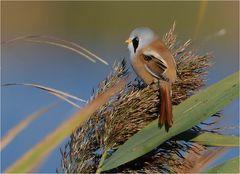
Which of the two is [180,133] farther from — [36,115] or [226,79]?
[36,115]

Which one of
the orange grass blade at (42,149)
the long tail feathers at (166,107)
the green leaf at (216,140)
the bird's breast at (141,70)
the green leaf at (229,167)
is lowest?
the orange grass blade at (42,149)

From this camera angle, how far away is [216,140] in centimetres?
212

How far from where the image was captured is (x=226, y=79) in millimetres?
2121

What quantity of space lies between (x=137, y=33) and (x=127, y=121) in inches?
34.2

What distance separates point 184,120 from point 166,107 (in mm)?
171

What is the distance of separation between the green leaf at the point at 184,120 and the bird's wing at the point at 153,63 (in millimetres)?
Result: 751

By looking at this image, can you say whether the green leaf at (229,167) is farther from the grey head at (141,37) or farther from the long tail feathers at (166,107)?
the grey head at (141,37)

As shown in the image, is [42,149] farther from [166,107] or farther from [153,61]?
[153,61]

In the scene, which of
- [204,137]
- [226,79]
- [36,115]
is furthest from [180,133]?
[36,115]

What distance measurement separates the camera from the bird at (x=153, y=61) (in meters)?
2.39

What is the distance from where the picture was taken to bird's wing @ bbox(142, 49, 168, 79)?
2.91m

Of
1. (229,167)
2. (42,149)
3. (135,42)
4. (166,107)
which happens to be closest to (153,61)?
(135,42)

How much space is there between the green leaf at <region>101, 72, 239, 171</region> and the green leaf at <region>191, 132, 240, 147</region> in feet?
0.35

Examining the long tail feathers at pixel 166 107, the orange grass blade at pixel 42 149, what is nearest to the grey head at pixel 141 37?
the long tail feathers at pixel 166 107
